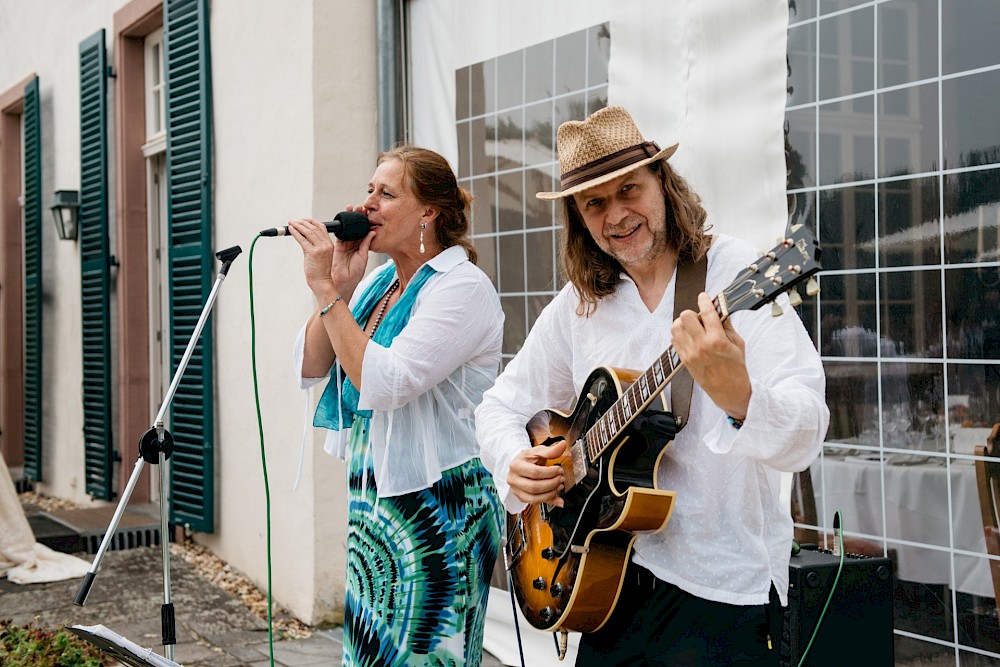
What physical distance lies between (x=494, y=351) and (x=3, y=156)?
8.93 metres

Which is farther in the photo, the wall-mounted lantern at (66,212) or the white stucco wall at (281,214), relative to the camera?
the wall-mounted lantern at (66,212)

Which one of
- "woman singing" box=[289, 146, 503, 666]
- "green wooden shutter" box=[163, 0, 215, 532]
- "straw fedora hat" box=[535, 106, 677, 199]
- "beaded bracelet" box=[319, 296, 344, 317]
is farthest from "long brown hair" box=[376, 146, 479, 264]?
"green wooden shutter" box=[163, 0, 215, 532]

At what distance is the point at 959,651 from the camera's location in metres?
2.82

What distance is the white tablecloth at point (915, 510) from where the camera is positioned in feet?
9.09

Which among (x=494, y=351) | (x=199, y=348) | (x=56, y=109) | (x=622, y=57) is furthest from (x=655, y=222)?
(x=56, y=109)

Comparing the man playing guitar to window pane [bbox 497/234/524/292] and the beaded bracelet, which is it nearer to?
the beaded bracelet

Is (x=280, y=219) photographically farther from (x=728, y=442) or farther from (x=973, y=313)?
(x=728, y=442)

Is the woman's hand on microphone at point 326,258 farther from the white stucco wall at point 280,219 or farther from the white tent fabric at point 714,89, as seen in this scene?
the white stucco wall at point 280,219

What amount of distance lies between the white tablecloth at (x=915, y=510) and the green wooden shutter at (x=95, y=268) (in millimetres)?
5752

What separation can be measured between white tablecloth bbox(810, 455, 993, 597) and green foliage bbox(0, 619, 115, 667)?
2.41 metres

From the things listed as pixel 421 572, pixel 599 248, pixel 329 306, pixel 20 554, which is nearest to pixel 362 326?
pixel 329 306

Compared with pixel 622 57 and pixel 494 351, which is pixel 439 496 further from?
pixel 622 57

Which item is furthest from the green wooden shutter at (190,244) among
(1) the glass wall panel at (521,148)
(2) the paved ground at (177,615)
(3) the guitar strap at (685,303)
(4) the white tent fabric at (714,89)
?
(3) the guitar strap at (685,303)

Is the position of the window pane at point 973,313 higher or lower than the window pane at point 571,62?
lower
